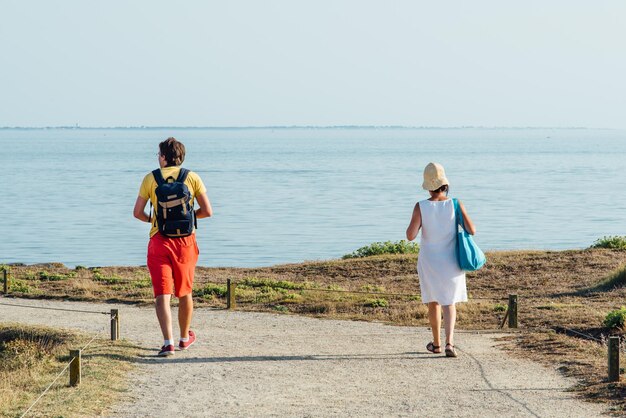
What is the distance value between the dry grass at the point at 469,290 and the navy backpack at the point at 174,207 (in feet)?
12.1

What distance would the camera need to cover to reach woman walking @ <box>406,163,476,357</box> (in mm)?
9750

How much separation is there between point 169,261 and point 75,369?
1358 millimetres

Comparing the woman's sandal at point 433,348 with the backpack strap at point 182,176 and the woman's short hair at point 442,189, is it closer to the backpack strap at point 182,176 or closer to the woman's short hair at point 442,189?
the woman's short hair at point 442,189

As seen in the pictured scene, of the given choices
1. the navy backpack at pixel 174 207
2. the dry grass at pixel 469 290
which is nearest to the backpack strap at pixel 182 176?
the navy backpack at pixel 174 207

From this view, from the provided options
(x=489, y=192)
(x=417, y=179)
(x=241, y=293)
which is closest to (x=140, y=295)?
(x=241, y=293)

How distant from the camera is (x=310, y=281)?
22156 mm

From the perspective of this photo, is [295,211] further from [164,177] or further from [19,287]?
[164,177]

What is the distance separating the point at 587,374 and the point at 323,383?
2335 mm

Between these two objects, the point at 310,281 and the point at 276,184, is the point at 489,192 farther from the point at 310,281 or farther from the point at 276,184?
the point at 310,281

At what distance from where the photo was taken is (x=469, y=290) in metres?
19.8

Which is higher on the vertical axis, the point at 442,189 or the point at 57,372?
the point at 442,189

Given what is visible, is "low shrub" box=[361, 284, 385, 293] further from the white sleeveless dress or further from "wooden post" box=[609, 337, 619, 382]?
"wooden post" box=[609, 337, 619, 382]

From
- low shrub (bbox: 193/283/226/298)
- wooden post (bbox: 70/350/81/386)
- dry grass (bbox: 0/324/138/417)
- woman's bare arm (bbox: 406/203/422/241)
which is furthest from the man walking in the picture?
low shrub (bbox: 193/283/226/298)

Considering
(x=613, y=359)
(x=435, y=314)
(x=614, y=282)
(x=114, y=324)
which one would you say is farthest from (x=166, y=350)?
(x=614, y=282)
